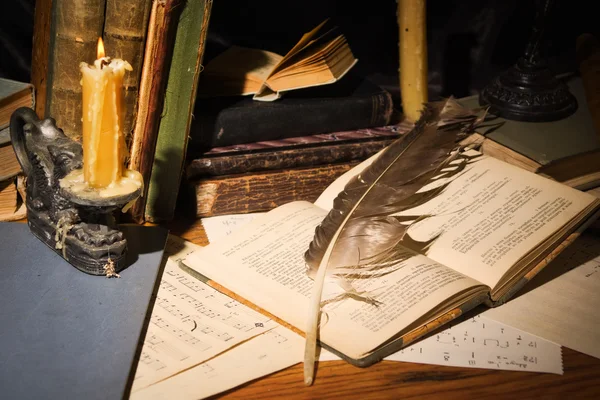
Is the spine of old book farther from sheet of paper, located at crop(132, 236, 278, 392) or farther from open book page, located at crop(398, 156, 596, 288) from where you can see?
open book page, located at crop(398, 156, 596, 288)

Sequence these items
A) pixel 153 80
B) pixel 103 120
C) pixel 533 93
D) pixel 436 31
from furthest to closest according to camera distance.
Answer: pixel 436 31
pixel 533 93
pixel 153 80
pixel 103 120

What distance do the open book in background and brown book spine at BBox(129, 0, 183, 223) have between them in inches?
8.4

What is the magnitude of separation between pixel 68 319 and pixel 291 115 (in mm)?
644

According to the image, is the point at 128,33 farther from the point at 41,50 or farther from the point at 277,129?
the point at 277,129

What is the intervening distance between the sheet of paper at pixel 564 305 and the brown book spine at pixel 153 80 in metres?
0.66

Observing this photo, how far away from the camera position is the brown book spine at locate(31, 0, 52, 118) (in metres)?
1.37

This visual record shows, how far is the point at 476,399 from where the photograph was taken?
3.74ft

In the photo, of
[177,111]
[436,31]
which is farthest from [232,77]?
Answer: [436,31]

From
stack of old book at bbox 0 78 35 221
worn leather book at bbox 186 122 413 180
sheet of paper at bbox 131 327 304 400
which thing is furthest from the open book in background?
sheet of paper at bbox 131 327 304 400

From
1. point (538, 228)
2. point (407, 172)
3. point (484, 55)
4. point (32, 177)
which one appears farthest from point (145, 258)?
point (484, 55)

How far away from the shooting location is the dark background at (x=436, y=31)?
6.39 ft

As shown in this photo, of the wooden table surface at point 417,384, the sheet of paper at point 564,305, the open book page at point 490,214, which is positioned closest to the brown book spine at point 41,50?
the open book page at point 490,214

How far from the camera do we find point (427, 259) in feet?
4.39

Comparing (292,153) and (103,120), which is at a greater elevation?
(103,120)
